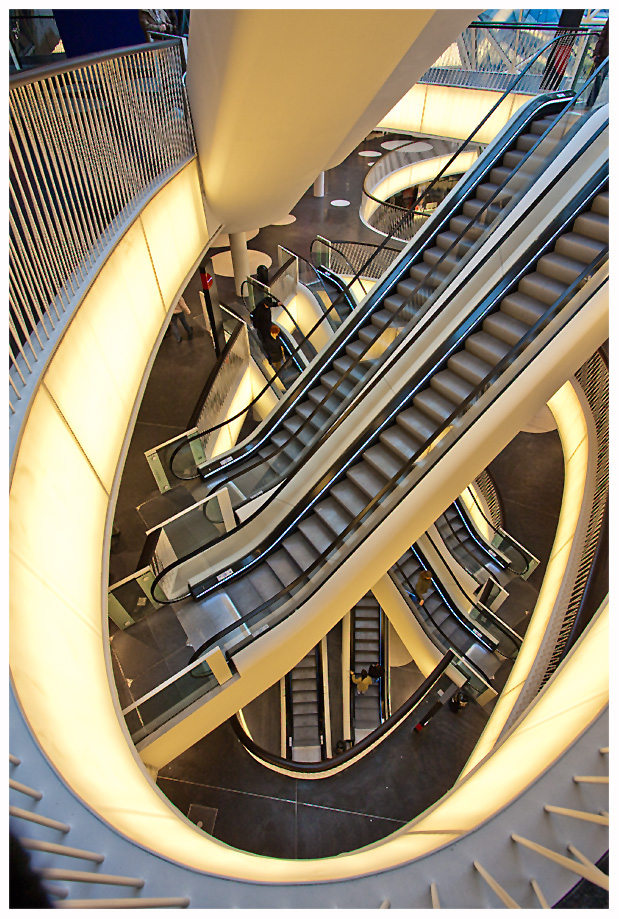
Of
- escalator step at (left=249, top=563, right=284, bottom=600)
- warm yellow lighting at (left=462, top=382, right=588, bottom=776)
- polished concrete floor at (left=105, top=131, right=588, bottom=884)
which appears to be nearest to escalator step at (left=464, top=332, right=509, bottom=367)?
warm yellow lighting at (left=462, top=382, right=588, bottom=776)

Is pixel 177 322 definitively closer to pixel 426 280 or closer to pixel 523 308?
pixel 426 280

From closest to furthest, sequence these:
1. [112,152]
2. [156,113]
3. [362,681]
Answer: [112,152], [156,113], [362,681]

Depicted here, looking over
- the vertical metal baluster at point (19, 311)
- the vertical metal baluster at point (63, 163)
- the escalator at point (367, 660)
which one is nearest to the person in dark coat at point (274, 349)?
the vertical metal baluster at point (63, 163)

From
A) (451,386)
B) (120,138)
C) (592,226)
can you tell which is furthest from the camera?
(451,386)

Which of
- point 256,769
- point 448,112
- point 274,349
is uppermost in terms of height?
point 448,112

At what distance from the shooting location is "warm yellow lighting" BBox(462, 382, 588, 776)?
6410 mm

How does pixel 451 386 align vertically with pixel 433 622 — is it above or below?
above

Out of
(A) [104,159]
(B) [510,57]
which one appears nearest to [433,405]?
(A) [104,159]

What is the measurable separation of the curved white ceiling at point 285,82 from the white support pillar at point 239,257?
3599 millimetres

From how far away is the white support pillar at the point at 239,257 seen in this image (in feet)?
38.2

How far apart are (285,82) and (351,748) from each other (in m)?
9.41

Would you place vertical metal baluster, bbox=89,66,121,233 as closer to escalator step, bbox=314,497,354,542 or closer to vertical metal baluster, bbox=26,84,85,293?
vertical metal baluster, bbox=26,84,85,293

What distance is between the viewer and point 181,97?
6.27 m

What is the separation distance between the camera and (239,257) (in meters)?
12.0
